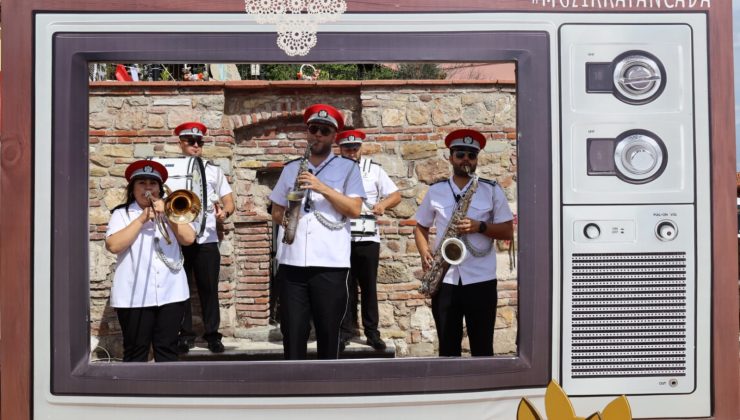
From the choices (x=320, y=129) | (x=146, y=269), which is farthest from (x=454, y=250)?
(x=146, y=269)

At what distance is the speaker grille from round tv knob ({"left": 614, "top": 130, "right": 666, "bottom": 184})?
0.32 metres

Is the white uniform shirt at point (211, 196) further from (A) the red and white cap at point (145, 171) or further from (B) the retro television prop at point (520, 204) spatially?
(B) the retro television prop at point (520, 204)

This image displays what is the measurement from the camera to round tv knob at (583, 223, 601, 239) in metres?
2.63

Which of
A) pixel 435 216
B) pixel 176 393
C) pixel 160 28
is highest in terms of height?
pixel 160 28

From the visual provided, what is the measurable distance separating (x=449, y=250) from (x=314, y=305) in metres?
0.83

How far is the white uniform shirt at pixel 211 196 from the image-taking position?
5094 mm

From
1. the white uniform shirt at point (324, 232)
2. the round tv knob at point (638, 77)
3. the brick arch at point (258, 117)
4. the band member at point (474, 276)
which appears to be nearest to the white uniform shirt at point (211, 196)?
the brick arch at point (258, 117)

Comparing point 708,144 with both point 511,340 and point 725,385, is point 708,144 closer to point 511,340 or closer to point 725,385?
point 725,385

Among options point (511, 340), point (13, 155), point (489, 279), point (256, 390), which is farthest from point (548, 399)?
point (511, 340)

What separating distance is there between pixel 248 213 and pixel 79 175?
3520 mm

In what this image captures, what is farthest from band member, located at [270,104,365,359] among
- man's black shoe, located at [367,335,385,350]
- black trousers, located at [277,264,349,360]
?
man's black shoe, located at [367,335,385,350]

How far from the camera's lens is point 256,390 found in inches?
103

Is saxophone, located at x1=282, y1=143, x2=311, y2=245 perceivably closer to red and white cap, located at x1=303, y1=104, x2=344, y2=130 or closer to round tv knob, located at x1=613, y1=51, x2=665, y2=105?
red and white cap, located at x1=303, y1=104, x2=344, y2=130

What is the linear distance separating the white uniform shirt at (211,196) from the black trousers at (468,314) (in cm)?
211
